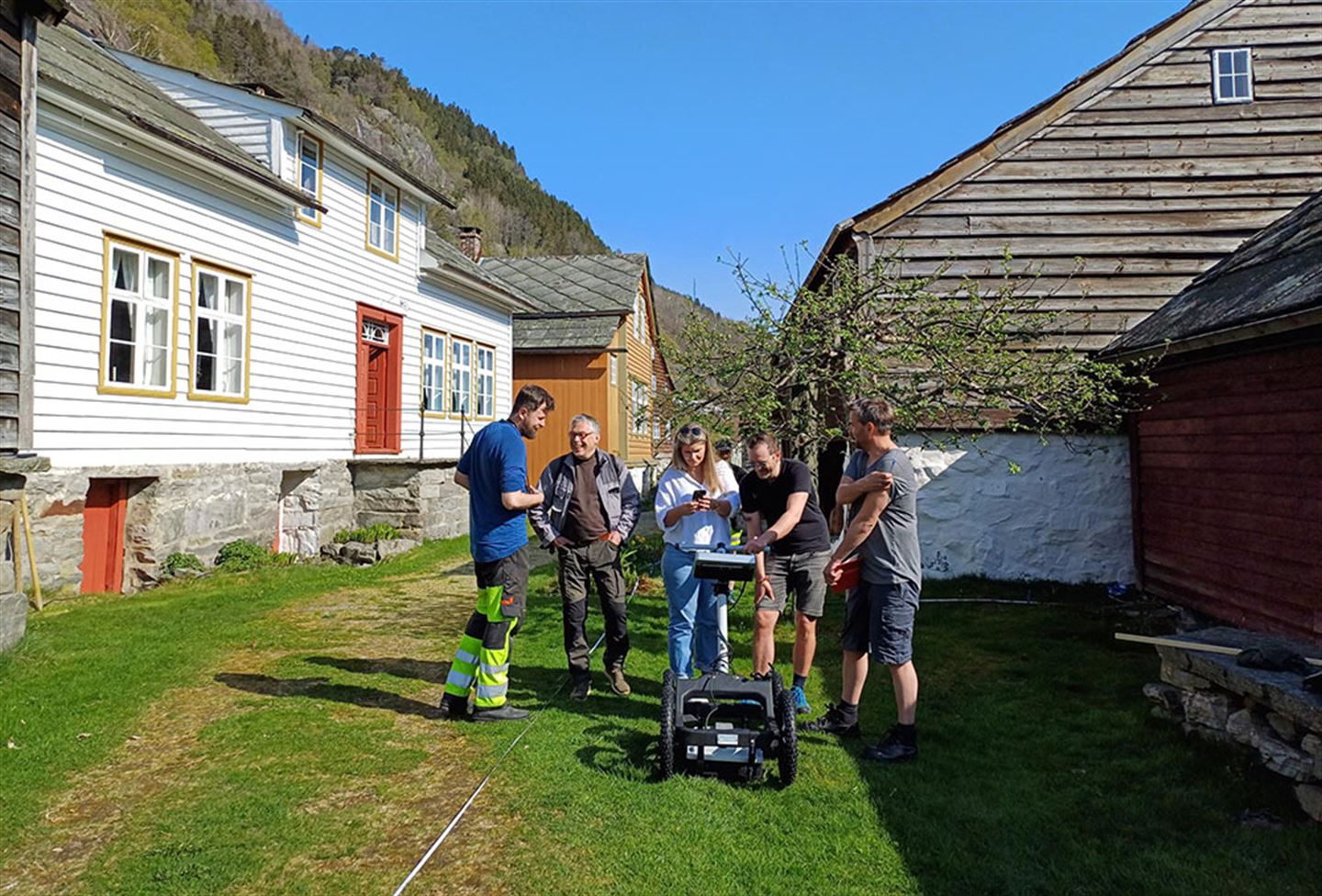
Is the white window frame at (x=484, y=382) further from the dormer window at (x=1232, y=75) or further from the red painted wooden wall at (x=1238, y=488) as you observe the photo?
the dormer window at (x=1232, y=75)

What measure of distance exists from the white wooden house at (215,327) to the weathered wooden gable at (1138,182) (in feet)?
25.6

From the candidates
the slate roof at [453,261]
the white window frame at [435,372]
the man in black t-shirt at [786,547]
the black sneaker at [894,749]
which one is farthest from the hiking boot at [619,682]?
the slate roof at [453,261]

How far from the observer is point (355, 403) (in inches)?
519

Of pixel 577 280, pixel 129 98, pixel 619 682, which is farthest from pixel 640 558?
pixel 577 280

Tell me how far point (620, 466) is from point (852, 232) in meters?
5.94

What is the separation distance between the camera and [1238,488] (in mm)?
7152

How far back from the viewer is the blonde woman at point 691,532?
498 centimetres

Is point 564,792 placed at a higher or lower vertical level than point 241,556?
lower

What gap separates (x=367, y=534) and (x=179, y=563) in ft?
10.3

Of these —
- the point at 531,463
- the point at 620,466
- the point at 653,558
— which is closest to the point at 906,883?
the point at 620,466

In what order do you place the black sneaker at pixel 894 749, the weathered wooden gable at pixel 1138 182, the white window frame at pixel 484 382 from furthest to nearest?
the white window frame at pixel 484 382 < the weathered wooden gable at pixel 1138 182 < the black sneaker at pixel 894 749

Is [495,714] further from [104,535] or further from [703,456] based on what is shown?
[104,535]

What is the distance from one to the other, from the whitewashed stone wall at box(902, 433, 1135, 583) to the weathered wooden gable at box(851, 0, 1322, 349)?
147 centimetres

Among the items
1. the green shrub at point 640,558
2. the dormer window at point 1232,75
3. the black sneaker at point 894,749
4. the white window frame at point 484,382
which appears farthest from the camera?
the white window frame at point 484,382
